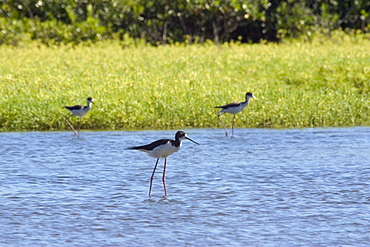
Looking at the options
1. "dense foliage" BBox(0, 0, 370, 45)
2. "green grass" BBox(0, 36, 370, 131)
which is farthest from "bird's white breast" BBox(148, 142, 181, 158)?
"dense foliage" BBox(0, 0, 370, 45)

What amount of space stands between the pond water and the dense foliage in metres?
14.2

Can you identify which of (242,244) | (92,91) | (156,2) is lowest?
(242,244)

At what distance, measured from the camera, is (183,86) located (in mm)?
19172

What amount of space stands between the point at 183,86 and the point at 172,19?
43.9 feet

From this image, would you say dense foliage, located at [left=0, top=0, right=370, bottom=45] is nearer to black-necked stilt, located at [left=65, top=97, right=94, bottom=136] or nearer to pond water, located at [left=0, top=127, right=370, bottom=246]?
black-necked stilt, located at [left=65, top=97, right=94, bottom=136]

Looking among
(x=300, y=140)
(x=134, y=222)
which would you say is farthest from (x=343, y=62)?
(x=134, y=222)

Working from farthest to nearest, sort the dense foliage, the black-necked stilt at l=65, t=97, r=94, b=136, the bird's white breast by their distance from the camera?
1. the dense foliage
2. the black-necked stilt at l=65, t=97, r=94, b=136
3. the bird's white breast

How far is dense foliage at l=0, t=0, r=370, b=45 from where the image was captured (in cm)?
2961

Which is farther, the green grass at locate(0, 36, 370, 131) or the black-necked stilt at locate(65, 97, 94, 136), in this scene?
the green grass at locate(0, 36, 370, 131)

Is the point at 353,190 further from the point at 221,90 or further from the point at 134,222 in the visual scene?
the point at 221,90

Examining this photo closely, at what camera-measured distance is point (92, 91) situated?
1870 cm

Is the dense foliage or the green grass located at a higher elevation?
the dense foliage

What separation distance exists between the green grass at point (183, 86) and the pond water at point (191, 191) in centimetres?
102

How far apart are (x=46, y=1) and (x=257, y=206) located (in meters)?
22.7
